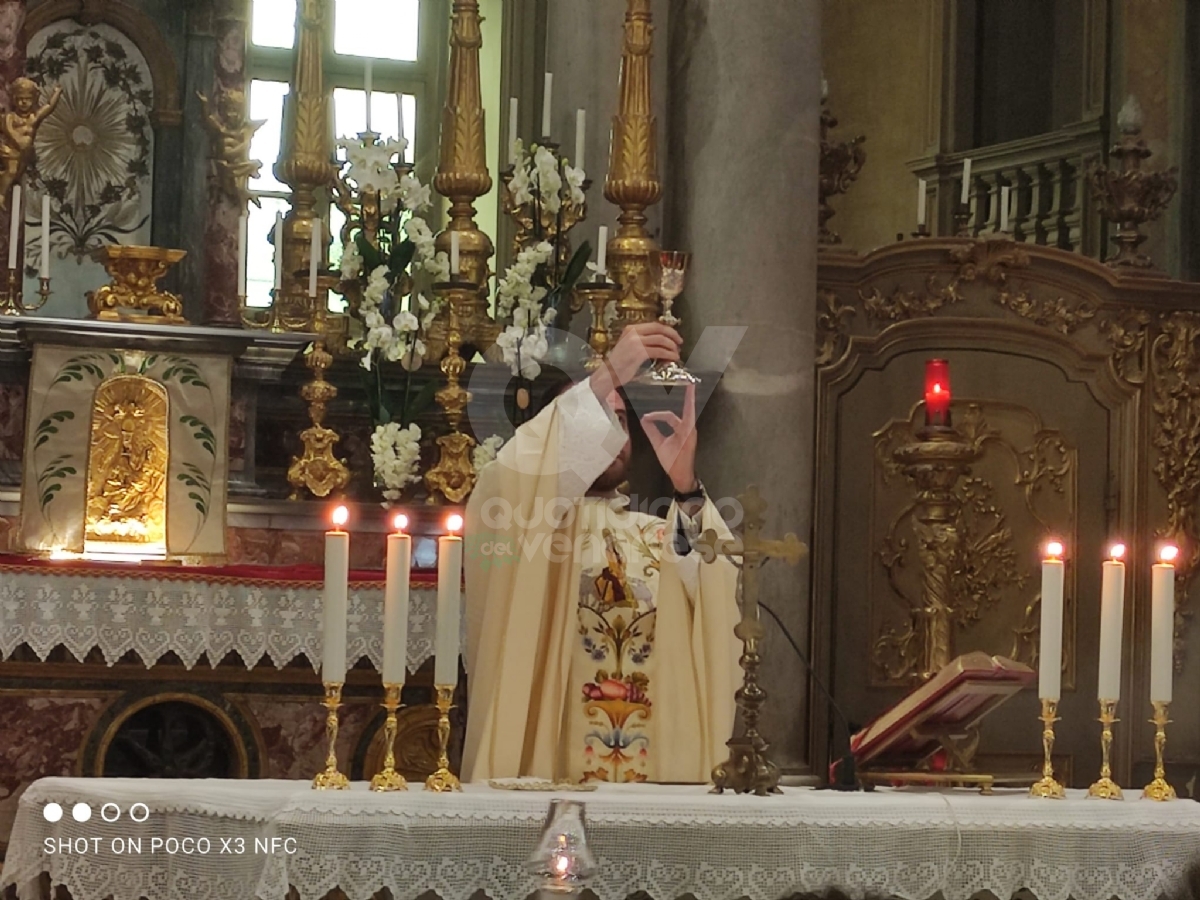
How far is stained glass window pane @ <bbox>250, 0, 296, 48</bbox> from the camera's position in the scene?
12.5 metres

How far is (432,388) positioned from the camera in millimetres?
7426

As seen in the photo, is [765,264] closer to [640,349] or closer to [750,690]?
[640,349]

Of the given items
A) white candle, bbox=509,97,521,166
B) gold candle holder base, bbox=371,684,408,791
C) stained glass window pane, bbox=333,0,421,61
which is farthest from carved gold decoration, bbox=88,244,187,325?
stained glass window pane, bbox=333,0,421,61

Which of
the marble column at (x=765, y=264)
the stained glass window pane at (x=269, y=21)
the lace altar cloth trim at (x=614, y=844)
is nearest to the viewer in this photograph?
the lace altar cloth trim at (x=614, y=844)

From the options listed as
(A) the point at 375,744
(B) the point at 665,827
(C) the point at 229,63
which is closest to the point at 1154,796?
(B) the point at 665,827

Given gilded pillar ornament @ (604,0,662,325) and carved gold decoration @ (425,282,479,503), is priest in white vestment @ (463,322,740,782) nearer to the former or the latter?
carved gold decoration @ (425,282,479,503)

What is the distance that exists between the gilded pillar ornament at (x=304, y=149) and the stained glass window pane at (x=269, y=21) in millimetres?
4790

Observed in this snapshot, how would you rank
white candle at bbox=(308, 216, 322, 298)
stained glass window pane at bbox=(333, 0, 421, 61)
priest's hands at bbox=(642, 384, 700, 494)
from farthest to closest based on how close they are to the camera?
stained glass window pane at bbox=(333, 0, 421, 61) → white candle at bbox=(308, 216, 322, 298) → priest's hands at bbox=(642, 384, 700, 494)

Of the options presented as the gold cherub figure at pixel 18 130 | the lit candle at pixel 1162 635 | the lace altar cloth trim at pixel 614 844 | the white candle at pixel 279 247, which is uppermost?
the gold cherub figure at pixel 18 130

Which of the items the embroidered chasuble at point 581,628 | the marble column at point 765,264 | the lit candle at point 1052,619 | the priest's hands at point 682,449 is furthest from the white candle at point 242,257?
the lit candle at point 1052,619

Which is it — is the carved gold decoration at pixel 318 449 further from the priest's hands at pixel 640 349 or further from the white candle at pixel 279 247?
the priest's hands at pixel 640 349

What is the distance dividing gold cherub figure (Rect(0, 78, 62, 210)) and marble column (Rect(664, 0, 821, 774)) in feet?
7.57

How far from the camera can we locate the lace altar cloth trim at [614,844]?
3.94m

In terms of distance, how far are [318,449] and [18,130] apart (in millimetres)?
1461
